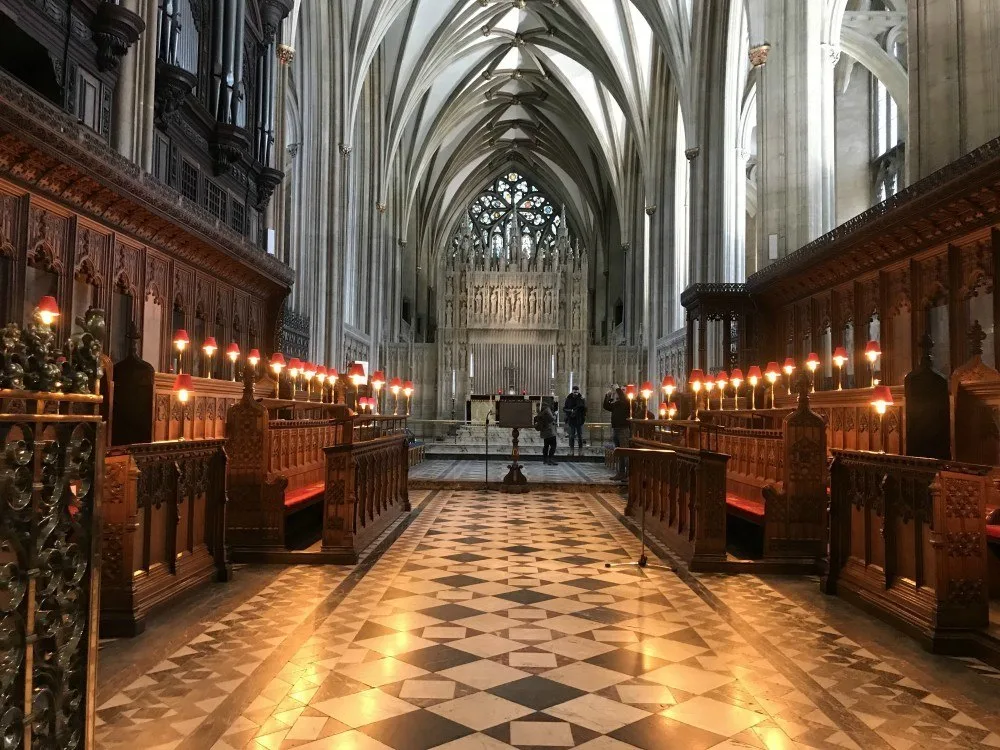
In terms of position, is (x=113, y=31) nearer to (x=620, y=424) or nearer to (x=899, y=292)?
(x=899, y=292)

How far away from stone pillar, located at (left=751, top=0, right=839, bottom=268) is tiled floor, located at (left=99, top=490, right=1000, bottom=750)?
797 centimetres

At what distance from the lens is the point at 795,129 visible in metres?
11.4

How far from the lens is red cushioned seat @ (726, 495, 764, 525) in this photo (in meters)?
5.79

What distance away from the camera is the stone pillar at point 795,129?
1130 centimetres

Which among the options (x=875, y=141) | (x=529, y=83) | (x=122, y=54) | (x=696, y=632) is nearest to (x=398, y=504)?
(x=696, y=632)

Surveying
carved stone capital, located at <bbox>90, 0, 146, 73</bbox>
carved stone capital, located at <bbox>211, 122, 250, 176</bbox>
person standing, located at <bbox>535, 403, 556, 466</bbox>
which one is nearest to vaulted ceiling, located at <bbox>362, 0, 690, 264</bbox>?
person standing, located at <bbox>535, 403, 556, 466</bbox>

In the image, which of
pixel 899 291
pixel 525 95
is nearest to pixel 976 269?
pixel 899 291

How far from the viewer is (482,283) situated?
27.5 metres

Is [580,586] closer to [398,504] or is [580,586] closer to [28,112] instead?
[398,504]

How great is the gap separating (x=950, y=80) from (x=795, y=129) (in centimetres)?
477

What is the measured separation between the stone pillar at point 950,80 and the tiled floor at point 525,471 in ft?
20.4

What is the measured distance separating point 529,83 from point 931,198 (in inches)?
1040

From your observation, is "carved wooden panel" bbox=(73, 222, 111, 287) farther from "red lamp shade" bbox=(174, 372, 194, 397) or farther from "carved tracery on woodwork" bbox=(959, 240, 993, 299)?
"carved tracery on woodwork" bbox=(959, 240, 993, 299)

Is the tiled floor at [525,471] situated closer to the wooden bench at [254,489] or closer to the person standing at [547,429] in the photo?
the person standing at [547,429]
